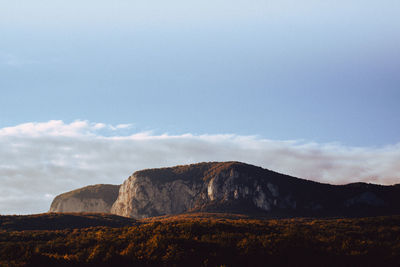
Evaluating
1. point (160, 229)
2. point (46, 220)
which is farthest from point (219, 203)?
point (160, 229)

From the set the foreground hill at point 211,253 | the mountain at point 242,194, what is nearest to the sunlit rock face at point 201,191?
the mountain at point 242,194

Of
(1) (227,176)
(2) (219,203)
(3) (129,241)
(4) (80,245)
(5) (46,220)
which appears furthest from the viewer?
(1) (227,176)

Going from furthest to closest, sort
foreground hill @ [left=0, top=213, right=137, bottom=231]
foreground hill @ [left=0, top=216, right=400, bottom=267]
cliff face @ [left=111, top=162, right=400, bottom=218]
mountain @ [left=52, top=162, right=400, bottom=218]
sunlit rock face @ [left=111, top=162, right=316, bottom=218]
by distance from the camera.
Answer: sunlit rock face @ [left=111, top=162, right=316, bottom=218]
cliff face @ [left=111, top=162, right=400, bottom=218]
mountain @ [left=52, top=162, right=400, bottom=218]
foreground hill @ [left=0, top=213, right=137, bottom=231]
foreground hill @ [left=0, top=216, right=400, bottom=267]

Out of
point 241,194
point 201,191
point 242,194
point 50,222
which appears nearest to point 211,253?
point 50,222

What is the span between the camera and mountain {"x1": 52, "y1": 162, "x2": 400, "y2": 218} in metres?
150

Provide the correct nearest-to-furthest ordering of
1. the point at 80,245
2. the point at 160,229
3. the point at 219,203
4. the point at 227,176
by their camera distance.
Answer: the point at 80,245 → the point at 160,229 → the point at 219,203 → the point at 227,176

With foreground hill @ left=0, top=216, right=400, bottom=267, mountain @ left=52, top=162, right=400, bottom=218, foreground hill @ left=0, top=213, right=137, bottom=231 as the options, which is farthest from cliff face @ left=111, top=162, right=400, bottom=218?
foreground hill @ left=0, top=216, right=400, bottom=267

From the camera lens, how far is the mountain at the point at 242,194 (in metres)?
150

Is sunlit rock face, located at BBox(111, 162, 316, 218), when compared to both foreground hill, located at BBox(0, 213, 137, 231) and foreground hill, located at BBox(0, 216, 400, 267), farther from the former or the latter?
foreground hill, located at BBox(0, 216, 400, 267)

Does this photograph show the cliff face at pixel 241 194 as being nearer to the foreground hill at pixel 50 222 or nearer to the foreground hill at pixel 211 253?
the foreground hill at pixel 50 222

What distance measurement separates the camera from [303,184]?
553ft

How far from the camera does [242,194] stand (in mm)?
162125

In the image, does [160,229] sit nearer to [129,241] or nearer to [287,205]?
[129,241]

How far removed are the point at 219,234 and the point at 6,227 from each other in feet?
212
